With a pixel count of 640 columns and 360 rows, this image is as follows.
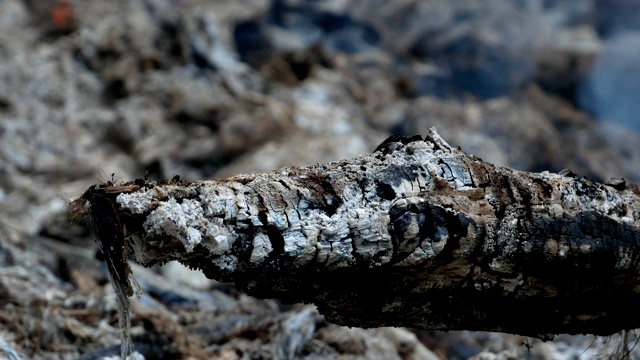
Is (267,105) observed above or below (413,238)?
above

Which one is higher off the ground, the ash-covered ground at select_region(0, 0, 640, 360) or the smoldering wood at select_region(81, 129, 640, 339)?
the ash-covered ground at select_region(0, 0, 640, 360)

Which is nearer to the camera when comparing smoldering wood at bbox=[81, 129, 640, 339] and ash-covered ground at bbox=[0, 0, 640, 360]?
smoldering wood at bbox=[81, 129, 640, 339]

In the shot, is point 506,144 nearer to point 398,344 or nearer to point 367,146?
point 367,146

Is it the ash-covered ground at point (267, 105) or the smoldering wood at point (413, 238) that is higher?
the ash-covered ground at point (267, 105)

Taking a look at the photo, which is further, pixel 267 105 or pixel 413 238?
pixel 267 105
